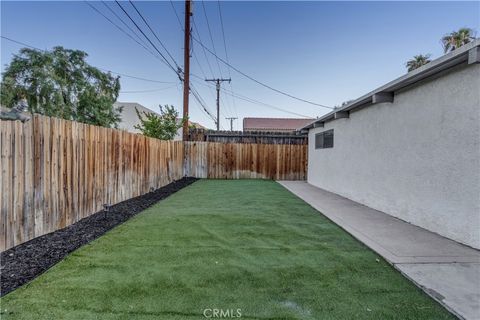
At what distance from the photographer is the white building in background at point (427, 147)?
3734mm

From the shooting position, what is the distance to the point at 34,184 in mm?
3547

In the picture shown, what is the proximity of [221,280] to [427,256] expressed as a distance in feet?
8.28

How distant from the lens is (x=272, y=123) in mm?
29750

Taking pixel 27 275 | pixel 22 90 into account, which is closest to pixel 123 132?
pixel 27 275

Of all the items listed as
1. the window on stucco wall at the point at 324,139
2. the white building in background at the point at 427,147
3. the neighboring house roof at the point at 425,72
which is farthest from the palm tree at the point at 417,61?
the neighboring house roof at the point at 425,72

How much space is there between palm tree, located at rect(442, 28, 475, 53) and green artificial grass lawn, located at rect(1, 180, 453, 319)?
17.8 m

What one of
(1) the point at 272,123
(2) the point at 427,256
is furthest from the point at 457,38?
(2) the point at 427,256

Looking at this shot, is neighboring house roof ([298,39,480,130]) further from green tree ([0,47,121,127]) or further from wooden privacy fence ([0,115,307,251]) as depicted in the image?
green tree ([0,47,121,127])

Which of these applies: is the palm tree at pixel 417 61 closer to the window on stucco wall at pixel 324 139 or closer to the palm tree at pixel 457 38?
the palm tree at pixel 457 38

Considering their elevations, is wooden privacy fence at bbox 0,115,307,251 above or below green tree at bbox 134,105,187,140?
below

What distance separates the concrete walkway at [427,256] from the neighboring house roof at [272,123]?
919 inches

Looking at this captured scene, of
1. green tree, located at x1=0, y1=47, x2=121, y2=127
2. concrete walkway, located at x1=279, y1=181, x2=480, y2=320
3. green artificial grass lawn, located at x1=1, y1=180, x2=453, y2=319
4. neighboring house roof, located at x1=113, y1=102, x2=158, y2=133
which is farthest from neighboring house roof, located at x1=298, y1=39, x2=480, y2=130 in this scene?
neighboring house roof, located at x1=113, y1=102, x2=158, y2=133
